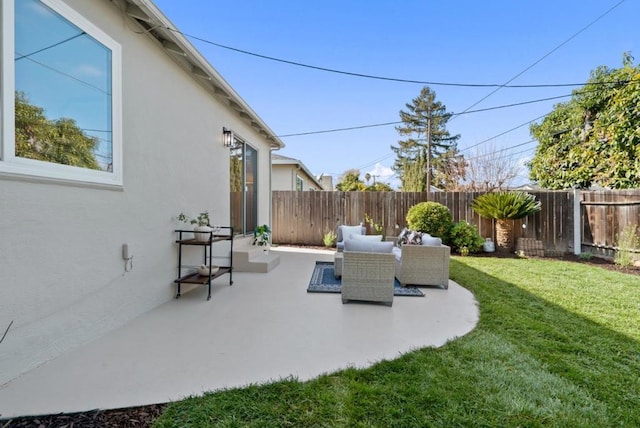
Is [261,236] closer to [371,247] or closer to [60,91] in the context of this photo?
[371,247]

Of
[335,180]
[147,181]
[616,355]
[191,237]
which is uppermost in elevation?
[335,180]

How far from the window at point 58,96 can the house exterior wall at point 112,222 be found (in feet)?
0.45

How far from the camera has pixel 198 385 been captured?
2094 mm

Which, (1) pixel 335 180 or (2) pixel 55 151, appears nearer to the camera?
(2) pixel 55 151

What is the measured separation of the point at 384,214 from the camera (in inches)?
372

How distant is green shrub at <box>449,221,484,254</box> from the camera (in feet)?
26.2

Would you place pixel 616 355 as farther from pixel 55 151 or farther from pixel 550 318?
pixel 55 151

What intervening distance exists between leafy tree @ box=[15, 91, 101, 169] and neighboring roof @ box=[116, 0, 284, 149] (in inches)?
60.8

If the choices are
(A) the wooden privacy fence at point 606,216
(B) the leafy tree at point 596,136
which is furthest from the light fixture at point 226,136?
(B) the leafy tree at point 596,136

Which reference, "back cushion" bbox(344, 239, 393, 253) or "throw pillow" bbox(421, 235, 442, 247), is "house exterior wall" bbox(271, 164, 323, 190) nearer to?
"throw pillow" bbox(421, 235, 442, 247)

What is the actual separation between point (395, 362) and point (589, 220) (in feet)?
28.2

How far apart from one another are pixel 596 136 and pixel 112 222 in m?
14.2

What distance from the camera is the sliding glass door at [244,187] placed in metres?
6.66

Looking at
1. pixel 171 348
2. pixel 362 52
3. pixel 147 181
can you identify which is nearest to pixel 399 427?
pixel 171 348
